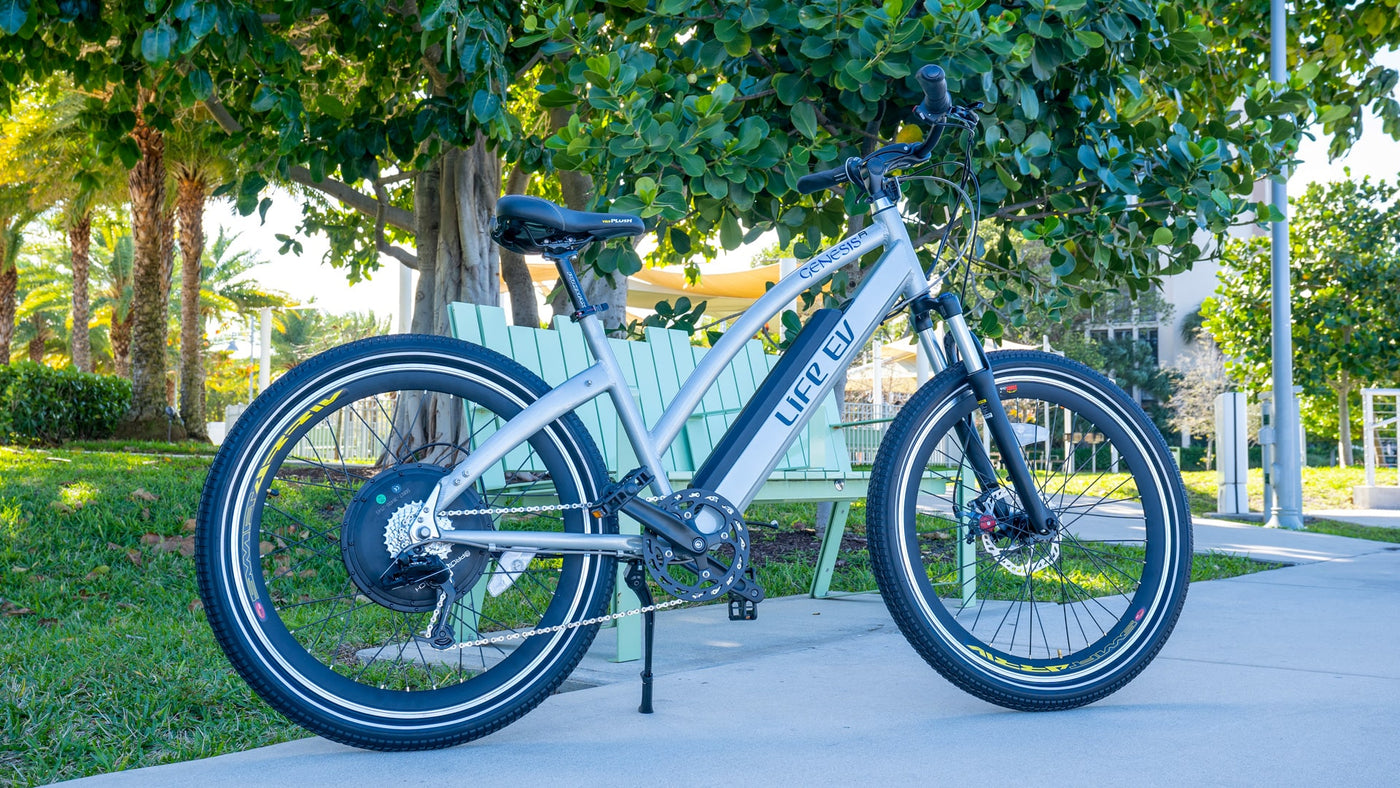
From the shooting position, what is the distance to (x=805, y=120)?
158 inches

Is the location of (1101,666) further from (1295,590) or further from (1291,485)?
(1291,485)

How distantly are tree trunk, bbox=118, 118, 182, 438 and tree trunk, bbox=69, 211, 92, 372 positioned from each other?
6495 mm

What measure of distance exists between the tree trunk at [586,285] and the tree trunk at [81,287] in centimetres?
1737

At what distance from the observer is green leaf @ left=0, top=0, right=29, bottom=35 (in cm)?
441

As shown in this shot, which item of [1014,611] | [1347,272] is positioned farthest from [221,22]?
[1347,272]

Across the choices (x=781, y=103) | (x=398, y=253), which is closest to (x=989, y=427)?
(x=781, y=103)

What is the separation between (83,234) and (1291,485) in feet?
73.3

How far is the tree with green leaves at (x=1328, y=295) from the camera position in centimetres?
1321

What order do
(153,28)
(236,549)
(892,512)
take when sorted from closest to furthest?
(236,549), (892,512), (153,28)

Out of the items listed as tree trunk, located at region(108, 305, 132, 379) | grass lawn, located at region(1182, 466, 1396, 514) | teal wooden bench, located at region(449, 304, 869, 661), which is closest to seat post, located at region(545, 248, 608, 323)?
teal wooden bench, located at region(449, 304, 869, 661)

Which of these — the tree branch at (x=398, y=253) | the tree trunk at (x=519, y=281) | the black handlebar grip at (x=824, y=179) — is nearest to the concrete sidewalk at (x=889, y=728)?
the black handlebar grip at (x=824, y=179)

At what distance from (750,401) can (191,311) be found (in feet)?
59.0

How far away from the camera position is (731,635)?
3.58 meters

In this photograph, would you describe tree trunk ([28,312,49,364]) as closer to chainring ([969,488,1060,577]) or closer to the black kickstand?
the black kickstand
